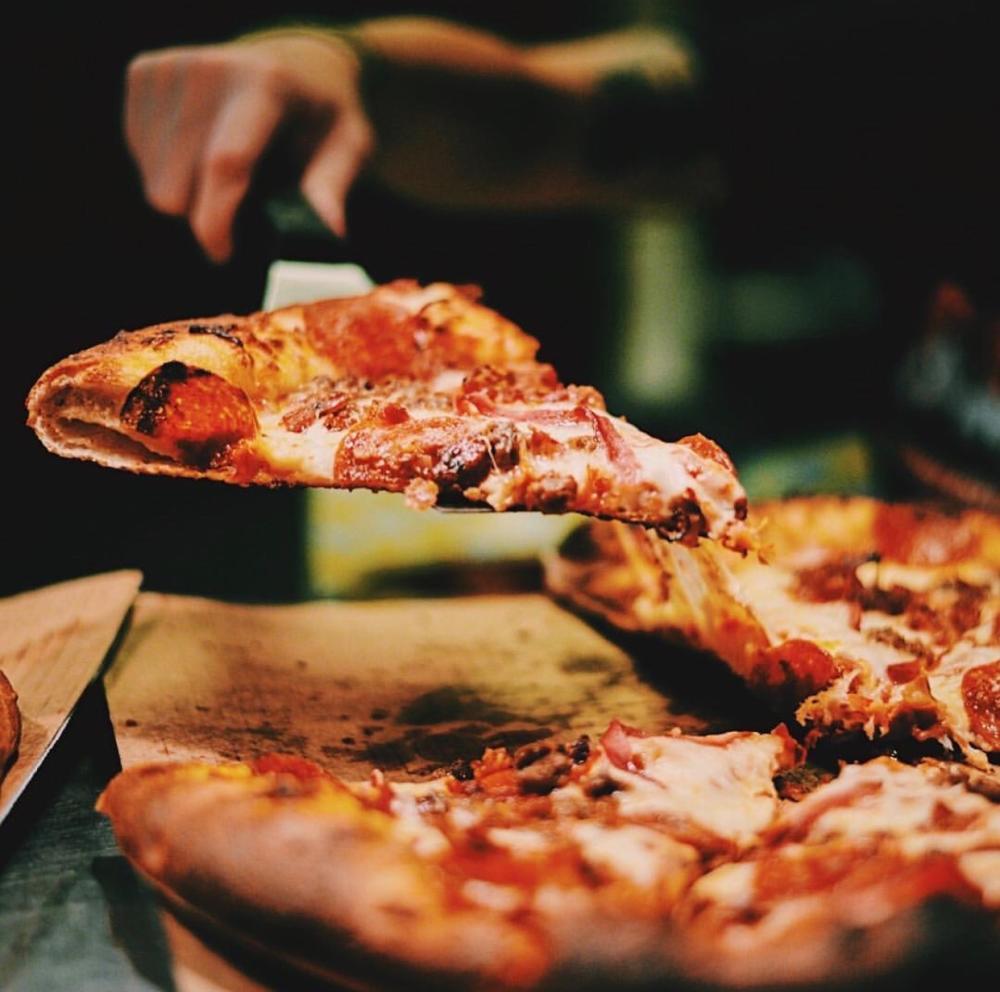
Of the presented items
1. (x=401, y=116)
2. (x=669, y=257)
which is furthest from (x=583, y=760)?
(x=669, y=257)

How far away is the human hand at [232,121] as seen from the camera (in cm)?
323

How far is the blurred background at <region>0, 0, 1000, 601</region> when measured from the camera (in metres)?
3.63

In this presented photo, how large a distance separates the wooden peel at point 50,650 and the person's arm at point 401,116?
116 centimetres

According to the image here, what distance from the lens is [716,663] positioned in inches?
113

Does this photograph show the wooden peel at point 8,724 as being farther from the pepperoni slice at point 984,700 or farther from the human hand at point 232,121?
the pepperoni slice at point 984,700

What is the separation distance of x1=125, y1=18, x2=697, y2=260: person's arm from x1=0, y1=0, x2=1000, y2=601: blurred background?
0.07 m

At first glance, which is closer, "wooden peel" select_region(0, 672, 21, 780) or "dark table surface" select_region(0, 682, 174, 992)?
"dark table surface" select_region(0, 682, 174, 992)

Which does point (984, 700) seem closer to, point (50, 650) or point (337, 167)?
point (50, 650)

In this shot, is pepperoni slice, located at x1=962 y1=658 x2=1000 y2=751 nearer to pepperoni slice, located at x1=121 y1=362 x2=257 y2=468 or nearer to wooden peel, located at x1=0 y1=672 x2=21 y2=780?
pepperoni slice, located at x1=121 y1=362 x2=257 y2=468

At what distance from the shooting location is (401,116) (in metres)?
4.05

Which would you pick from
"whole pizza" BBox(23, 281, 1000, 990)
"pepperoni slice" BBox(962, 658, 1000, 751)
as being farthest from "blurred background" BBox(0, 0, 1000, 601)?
"pepperoni slice" BBox(962, 658, 1000, 751)

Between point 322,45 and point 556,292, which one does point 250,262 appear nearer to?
point 322,45

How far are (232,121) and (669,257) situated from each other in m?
2.53

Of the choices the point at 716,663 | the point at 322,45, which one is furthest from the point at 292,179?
the point at 716,663
